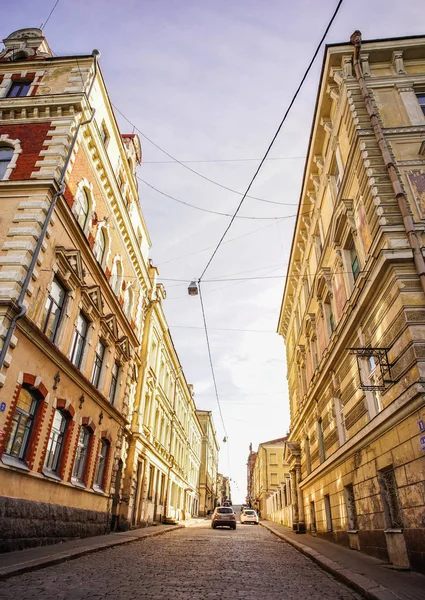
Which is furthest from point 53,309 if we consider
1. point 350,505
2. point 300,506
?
point 300,506

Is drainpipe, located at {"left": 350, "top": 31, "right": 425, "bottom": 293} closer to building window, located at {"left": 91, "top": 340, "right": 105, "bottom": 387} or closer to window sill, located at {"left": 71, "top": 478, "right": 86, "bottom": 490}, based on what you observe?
building window, located at {"left": 91, "top": 340, "right": 105, "bottom": 387}

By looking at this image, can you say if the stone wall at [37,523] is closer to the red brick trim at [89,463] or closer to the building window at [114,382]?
the red brick trim at [89,463]

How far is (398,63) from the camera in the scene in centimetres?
1418

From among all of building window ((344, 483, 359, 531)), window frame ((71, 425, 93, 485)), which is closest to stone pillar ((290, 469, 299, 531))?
building window ((344, 483, 359, 531))

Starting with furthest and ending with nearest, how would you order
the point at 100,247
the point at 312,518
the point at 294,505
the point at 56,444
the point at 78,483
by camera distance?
the point at 294,505 → the point at 312,518 → the point at 100,247 → the point at 78,483 → the point at 56,444

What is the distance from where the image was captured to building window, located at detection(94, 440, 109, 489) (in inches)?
644

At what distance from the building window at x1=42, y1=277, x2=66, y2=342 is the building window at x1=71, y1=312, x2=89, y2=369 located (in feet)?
4.65

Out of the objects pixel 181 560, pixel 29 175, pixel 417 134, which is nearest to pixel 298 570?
pixel 181 560

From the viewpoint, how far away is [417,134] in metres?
12.0

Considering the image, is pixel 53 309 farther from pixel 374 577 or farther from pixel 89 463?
pixel 374 577

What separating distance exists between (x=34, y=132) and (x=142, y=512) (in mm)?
20201

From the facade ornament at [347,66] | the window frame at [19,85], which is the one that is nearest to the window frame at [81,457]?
the window frame at [19,85]

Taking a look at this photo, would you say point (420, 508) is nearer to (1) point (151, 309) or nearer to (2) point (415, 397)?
(2) point (415, 397)

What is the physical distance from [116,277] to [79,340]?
17.9 feet
